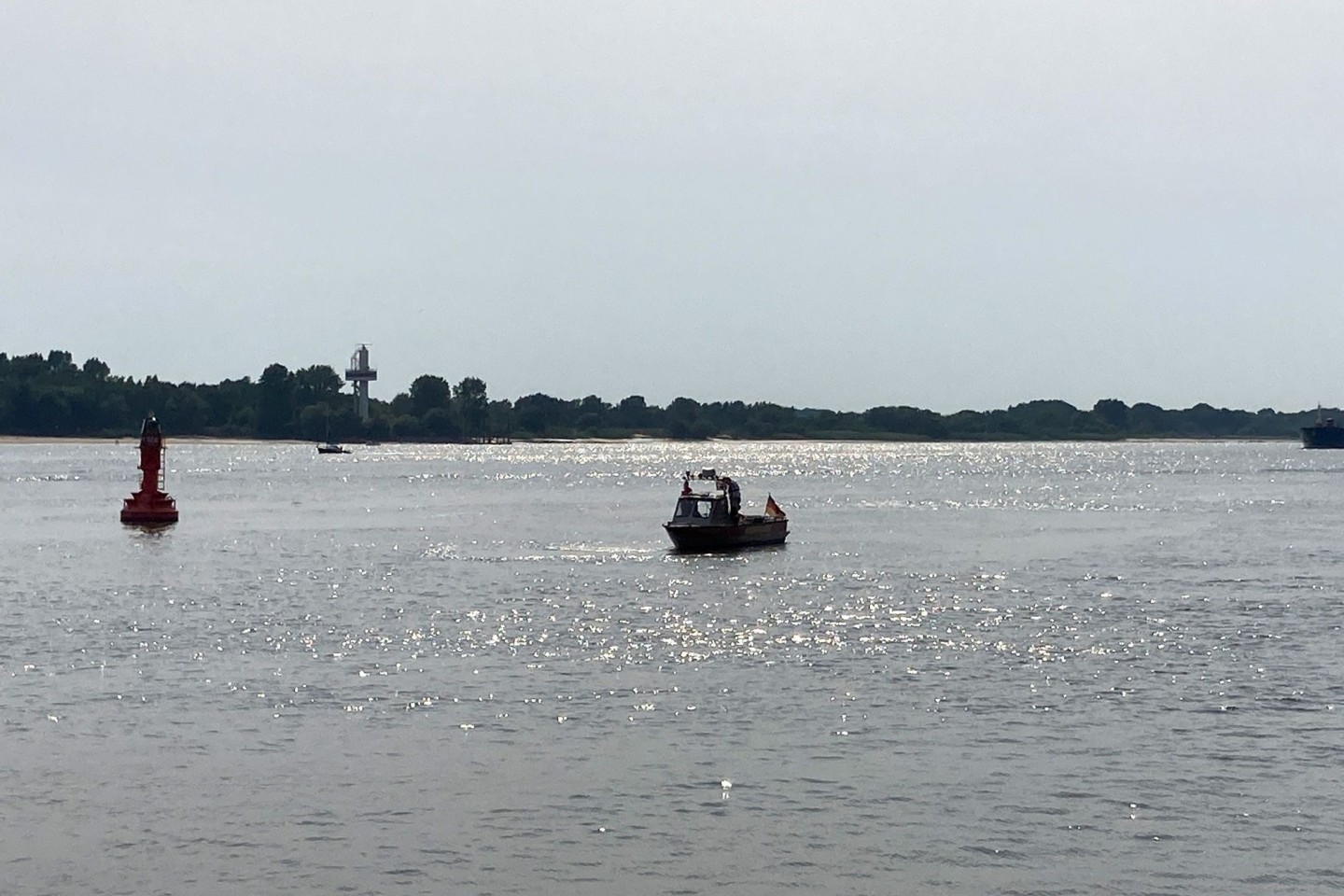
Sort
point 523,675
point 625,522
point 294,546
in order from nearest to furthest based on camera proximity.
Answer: point 523,675 → point 294,546 → point 625,522

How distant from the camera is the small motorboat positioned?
3332 inches

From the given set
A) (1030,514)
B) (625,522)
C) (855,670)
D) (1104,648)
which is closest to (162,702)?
(855,670)

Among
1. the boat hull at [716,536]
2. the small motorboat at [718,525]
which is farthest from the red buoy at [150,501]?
the boat hull at [716,536]

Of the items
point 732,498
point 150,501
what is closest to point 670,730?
point 732,498

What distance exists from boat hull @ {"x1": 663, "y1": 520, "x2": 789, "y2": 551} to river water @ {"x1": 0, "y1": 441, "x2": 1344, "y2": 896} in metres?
8.65

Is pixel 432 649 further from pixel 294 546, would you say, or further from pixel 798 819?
pixel 294 546

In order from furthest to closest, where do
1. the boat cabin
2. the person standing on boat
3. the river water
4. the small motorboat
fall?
the person standing on boat
the boat cabin
the small motorboat
the river water

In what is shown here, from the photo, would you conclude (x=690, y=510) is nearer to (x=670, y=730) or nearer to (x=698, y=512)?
(x=698, y=512)

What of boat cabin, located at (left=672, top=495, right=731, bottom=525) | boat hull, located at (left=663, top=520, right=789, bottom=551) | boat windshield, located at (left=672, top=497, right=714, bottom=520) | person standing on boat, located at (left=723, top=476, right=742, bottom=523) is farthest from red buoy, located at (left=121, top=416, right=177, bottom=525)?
person standing on boat, located at (left=723, top=476, right=742, bottom=523)

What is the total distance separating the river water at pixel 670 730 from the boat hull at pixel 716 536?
865 centimetres

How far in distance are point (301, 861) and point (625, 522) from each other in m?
89.4

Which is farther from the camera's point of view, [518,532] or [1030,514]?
[1030,514]

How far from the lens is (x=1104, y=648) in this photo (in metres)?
46.8

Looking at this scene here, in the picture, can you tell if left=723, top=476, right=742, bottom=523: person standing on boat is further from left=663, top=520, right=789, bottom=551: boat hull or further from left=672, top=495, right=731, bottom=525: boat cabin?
left=663, top=520, right=789, bottom=551: boat hull
